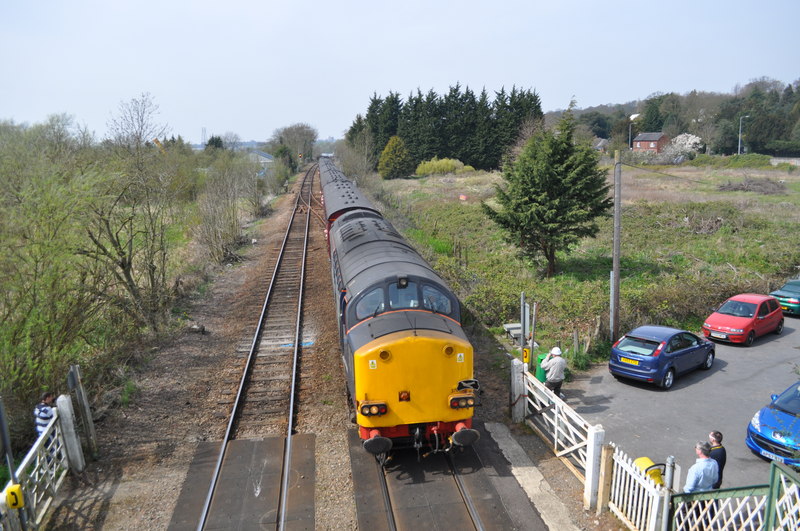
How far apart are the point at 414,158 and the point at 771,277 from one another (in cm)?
4991

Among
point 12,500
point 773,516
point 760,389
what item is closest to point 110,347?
point 12,500

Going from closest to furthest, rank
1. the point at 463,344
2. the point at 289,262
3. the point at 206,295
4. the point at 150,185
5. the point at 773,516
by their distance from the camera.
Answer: the point at 773,516 → the point at 463,344 → the point at 150,185 → the point at 206,295 → the point at 289,262

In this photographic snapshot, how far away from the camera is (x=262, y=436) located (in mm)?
9805

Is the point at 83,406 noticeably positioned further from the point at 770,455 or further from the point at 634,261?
the point at 634,261

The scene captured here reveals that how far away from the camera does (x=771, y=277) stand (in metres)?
20.6

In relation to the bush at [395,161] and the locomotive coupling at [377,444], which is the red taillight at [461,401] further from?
the bush at [395,161]

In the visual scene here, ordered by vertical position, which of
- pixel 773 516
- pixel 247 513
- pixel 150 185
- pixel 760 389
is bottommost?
pixel 760 389

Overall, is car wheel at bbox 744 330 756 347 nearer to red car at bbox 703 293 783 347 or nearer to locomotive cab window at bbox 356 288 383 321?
red car at bbox 703 293 783 347

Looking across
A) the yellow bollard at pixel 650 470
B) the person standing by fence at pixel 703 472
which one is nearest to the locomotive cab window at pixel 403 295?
the yellow bollard at pixel 650 470

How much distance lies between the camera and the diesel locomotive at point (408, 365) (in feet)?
26.5

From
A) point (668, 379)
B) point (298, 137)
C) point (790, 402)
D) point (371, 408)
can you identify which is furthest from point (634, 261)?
point (298, 137)

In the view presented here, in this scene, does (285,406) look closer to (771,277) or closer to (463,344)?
(463,344)

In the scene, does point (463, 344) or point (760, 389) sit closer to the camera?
point (463, 344)

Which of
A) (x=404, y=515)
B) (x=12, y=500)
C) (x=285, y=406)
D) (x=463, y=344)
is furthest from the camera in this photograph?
(x=285, y=406)
